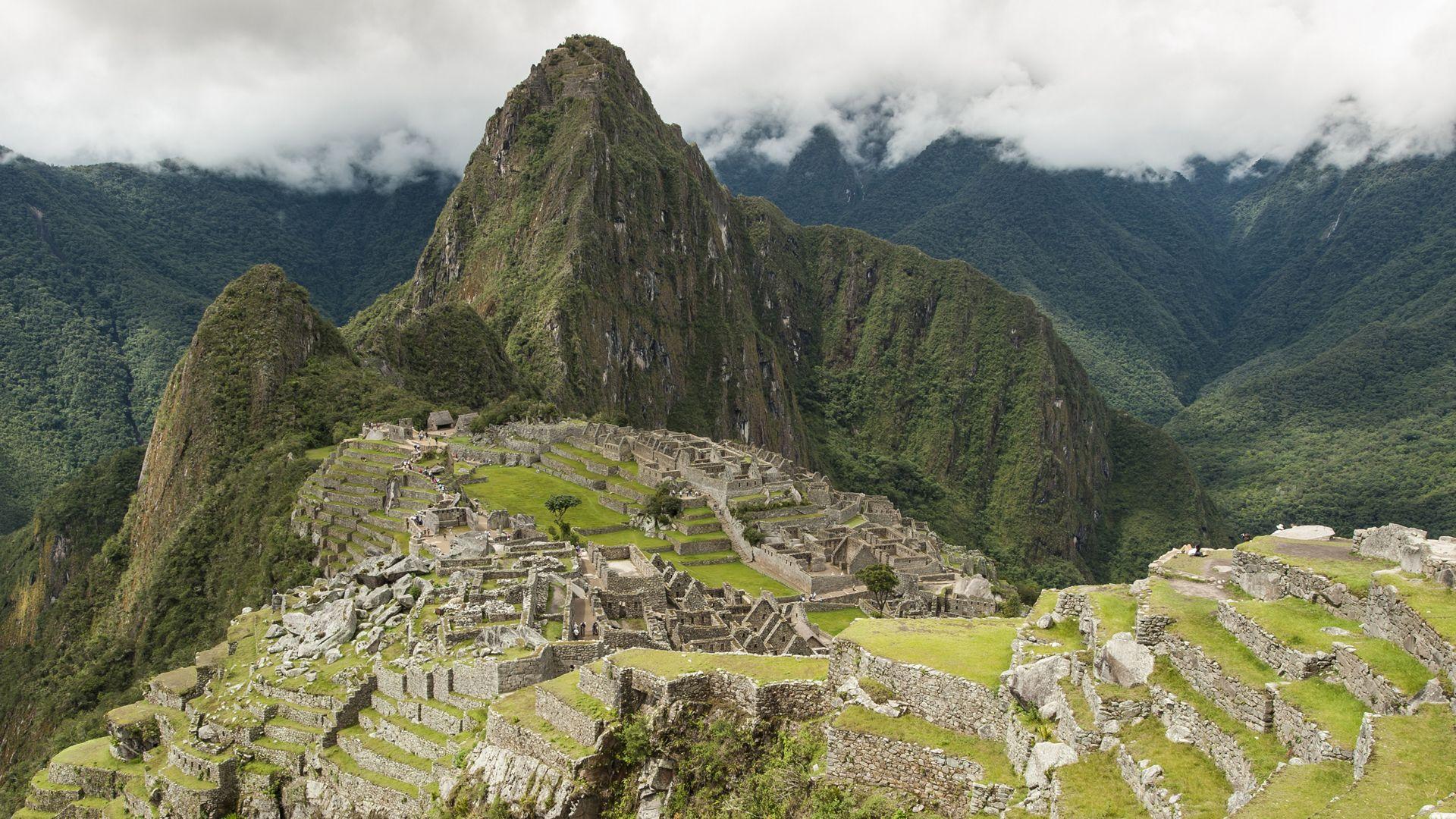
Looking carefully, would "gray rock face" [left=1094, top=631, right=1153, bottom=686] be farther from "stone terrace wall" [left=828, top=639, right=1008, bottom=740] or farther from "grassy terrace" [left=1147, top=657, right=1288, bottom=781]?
"stone terrace wall" [left=828, top=639, right=1008, bottom=740]

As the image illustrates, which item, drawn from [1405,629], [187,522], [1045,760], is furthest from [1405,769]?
[187,522]

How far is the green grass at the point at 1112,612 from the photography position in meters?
12.9

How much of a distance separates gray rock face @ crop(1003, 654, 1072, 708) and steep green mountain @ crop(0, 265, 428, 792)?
48853 millimetres

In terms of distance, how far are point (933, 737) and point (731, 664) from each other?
377 centimetres

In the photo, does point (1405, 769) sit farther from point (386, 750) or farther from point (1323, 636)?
point (386, 750)

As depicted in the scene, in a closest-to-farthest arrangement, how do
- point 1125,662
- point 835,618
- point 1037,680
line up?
1. point 1125,662
2. point 1037,680
3. point 835,618

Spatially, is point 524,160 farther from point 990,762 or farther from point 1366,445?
point 990,762

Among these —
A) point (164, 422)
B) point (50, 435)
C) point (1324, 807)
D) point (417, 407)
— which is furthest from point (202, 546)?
point (50, 435)

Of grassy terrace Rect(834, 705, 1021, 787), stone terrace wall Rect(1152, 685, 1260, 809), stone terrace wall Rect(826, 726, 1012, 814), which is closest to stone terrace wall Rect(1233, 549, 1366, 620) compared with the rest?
stone terrace wall Rect(1152, 685, 1260, 809)

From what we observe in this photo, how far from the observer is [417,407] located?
9550cm

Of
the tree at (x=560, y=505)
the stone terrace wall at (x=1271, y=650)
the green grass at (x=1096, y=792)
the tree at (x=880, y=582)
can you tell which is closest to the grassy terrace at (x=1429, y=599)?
the stone terrace wall at (x=1271, y=650)

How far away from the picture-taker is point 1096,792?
1066cm

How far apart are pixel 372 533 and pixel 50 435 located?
142m

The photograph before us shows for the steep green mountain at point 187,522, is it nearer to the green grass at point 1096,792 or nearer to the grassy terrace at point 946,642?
the grassy terrace at point 946,642
